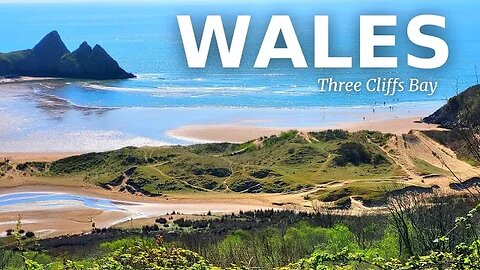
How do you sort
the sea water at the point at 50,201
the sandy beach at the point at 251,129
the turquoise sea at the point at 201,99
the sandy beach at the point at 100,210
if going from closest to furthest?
1. the sandy beach at the point at 100,210
2. the sea water at the point at 50,201
3. the sandy beach at the point at 251,129
4. the turquoise sea at the point at 201,99

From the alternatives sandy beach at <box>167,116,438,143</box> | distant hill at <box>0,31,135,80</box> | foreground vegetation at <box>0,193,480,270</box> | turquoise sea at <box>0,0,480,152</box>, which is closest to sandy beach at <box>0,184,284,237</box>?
foreground vegetation at <box>0,193,480,270</box>

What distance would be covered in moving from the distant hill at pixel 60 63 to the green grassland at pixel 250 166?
200 feet

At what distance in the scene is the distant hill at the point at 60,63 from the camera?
12044 centimetres

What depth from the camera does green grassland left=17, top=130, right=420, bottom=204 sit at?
52.6m

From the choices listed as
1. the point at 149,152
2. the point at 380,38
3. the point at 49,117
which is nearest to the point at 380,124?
the point at 149,152

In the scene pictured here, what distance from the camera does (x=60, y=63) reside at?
124250 millimetres

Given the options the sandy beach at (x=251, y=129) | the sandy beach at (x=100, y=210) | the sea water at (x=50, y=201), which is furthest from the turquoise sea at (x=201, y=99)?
the sandy beach at (x=100, y=210)

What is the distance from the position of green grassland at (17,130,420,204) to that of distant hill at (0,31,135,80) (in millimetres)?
60825

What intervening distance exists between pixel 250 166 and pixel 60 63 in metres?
76.3

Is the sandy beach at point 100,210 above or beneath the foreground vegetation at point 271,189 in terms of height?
beneath

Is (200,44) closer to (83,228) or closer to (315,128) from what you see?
(315,128)

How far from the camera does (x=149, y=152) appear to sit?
60.4 meters

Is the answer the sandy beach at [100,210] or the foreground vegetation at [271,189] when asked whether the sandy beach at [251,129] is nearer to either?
the foreground vegetation at [271,189]

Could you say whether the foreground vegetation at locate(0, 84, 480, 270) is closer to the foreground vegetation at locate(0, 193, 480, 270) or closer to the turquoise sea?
the foreground vegetation at locate(0, 193, 480, 270)
